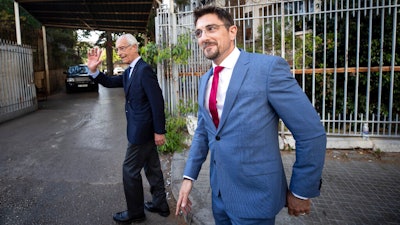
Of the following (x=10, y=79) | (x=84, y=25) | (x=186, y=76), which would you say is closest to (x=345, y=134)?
(x=186, y=76)

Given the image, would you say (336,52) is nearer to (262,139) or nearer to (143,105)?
(143,105)

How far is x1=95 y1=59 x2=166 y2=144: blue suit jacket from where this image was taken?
11.4 feet

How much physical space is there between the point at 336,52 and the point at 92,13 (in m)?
12.9

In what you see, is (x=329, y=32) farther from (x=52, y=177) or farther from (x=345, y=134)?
(x=52, y=177)

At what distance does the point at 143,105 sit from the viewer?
3518mm

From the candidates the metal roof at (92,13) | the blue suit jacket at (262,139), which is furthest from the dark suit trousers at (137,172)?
the metal roof at (92,13)

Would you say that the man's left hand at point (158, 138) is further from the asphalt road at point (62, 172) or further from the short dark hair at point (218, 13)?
the short dark hair at point (218, 13)

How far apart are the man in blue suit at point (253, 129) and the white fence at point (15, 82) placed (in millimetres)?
9840

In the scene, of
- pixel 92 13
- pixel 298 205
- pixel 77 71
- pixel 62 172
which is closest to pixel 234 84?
pixel 298 205

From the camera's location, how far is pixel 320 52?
627cm

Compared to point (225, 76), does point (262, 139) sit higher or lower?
lower

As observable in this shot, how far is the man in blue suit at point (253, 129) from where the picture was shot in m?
1.65

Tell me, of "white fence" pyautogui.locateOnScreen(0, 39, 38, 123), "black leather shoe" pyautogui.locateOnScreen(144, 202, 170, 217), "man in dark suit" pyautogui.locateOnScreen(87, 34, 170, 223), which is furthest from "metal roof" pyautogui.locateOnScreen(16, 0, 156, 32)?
"black leather shoe" pyautogui.locateOnScreen(144, 202, 170, 217)

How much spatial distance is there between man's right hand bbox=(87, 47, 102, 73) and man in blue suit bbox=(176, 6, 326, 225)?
2.19 m
